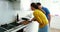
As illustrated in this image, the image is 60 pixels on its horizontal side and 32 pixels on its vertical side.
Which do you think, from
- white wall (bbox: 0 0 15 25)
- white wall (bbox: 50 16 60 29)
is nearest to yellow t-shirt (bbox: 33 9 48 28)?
white wall (bbox: 0 0 15 25)

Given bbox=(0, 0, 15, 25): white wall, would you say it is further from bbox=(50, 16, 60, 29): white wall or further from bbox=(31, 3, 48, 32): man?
bbox=(50, 16, 60, 29): white wall

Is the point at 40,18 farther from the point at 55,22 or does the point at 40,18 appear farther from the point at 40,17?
the point at 55,22

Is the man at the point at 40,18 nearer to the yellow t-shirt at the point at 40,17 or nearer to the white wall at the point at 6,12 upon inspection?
the yellow t-shirt at the point at 40,17

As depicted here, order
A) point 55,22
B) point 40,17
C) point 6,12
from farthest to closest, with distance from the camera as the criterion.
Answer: point 55,22, point 6,12, point 40,17

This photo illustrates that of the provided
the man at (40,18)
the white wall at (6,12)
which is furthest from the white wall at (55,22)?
the white wall at (6,12)

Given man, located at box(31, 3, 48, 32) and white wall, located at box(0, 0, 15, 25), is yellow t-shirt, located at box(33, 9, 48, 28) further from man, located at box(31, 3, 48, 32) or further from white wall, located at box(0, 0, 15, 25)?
white wall, located at box(0, 0, 15, 25)

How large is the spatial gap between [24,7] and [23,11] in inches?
6.5

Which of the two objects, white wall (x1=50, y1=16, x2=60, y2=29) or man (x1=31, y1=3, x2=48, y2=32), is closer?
man (x1=31, y1=3, x2=48, y2=32)

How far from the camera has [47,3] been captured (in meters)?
5.45

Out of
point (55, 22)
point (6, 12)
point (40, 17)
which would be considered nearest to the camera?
point (40, 17)

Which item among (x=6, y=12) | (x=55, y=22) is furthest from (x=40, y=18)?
(x=55, y=22)

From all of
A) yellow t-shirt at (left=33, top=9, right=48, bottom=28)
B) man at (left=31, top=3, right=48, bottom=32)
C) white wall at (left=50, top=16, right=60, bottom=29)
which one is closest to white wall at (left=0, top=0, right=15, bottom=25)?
man at (left=31, top=3, right=48, bottom=32)

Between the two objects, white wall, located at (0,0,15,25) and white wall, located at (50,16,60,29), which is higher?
white wall, located at (0,0,15,25)

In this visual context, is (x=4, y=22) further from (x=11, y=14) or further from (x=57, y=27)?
(x=57, y=27)
